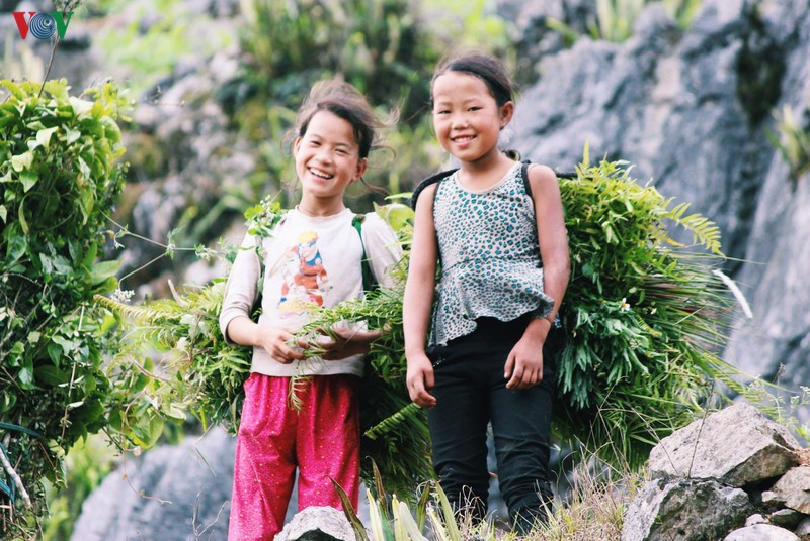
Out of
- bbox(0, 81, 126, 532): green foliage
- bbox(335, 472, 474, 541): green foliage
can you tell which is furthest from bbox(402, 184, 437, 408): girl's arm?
bbox(0, 81, 126, 532): green foliage

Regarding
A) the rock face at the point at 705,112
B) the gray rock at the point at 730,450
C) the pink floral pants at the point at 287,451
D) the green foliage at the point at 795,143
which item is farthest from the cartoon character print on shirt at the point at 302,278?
the green foliage at the point at 795,143

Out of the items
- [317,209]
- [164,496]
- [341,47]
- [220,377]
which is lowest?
[164,496]

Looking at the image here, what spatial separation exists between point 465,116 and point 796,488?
4.98 ft

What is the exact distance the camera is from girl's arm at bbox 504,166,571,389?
9.08 feet

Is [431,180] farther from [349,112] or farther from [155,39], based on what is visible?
[155,39]

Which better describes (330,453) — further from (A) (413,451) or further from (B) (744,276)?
(B) (744,276)

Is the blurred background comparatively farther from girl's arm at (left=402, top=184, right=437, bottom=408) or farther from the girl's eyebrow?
girl's arm at (left=402, top=184, right=437, bottom=408)

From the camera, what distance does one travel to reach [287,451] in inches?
124

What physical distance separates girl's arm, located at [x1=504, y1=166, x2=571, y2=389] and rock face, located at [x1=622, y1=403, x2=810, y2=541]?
1.60ft

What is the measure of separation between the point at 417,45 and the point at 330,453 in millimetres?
6976

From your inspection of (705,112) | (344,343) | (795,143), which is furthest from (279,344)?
(705,112)

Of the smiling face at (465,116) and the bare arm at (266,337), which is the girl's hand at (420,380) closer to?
the bare arm at (266,337)

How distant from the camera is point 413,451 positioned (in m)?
3.35

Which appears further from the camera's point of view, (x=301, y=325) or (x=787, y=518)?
(x=301, y=325)
